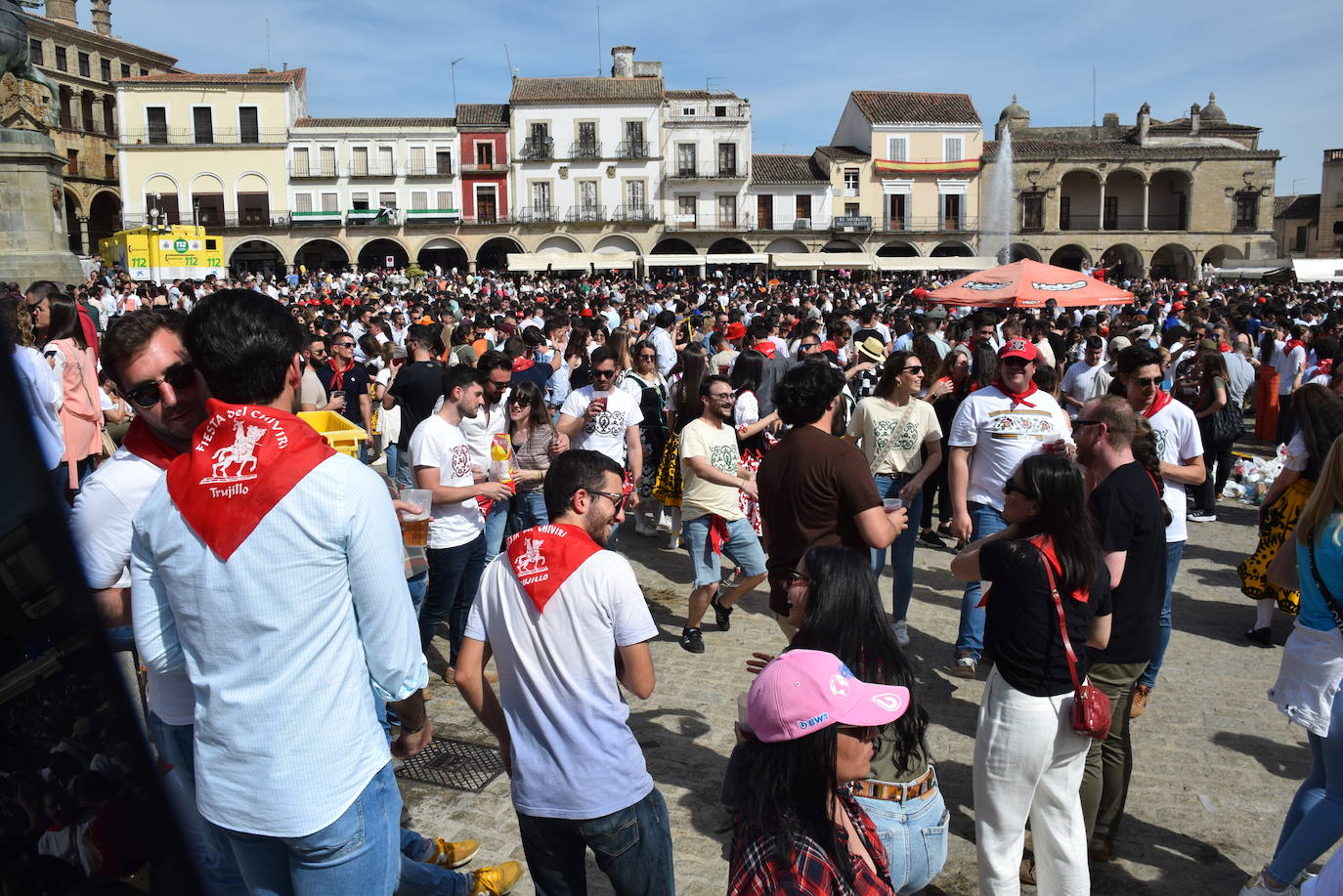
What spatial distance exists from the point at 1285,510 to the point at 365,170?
1936 inches

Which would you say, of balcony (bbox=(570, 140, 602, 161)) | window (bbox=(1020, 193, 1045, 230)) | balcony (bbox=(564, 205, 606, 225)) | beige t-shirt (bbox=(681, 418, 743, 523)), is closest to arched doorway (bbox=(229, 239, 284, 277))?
balcony (bbox=(564, 205, 606, 225))

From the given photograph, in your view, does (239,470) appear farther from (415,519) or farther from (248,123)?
(248,123)

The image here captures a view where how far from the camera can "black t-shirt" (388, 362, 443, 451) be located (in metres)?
7.50

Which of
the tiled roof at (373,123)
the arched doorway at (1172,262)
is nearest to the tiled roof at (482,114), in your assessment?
the tiled roof at (373,123)

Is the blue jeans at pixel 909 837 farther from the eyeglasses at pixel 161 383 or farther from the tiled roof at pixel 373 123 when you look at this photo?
the tiled roof at pixel 373 123

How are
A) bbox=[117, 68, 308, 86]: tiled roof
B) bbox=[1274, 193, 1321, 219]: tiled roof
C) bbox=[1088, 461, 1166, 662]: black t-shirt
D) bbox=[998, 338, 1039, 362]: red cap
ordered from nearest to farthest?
bbox=[1088, 461, 1166, 662]: black t-shirt → bbox=[998, 338, 1039, 362]: red cap → bbox=[117, 68, 308, 86]: tiled roof → bbox=[1274, 193, 1321, 219]: tiled roof

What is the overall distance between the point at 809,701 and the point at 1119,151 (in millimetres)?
55933

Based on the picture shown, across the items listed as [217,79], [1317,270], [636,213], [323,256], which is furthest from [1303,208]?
[217,79]

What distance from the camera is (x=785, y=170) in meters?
50.9

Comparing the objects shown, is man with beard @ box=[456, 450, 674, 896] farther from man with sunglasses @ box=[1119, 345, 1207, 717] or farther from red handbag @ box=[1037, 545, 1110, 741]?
man with sunglasses @ box=[1119, 345, 1207, 717]

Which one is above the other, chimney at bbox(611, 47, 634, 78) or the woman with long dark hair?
chimney at bbox(611, 47, 634, 78)

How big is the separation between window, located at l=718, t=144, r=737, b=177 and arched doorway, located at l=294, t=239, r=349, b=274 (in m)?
19.6

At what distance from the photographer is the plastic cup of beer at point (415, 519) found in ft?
11.1

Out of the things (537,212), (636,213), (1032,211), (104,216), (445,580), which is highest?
(104,216)
